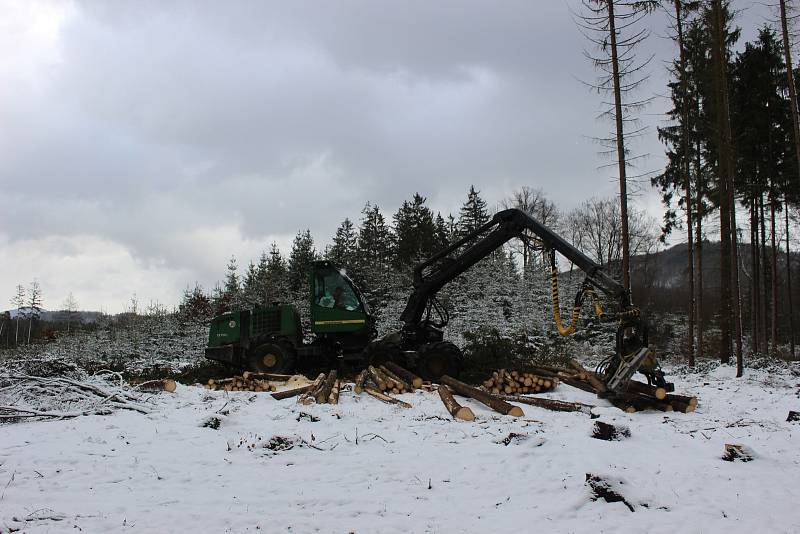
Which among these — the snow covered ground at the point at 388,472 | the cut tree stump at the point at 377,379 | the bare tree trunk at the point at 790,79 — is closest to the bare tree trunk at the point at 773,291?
the bare tree trunk at the point at 790,79

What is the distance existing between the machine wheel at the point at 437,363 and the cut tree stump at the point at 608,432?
4.92 metres

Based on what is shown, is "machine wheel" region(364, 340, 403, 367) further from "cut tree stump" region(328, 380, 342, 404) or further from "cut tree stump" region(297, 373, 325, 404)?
"cut tree stump" region(328, 380, 342, 404)

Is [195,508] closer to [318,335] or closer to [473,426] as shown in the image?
[473,426]

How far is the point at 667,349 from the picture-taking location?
25.4 metres

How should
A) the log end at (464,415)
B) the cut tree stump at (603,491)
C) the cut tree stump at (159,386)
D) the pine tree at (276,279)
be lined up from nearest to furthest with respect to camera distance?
the cut tree stump at (603,491), the log end at (464,415), the cut tree stump at (159,386), the pine tree at (276,279)

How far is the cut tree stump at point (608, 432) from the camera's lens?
657 cm

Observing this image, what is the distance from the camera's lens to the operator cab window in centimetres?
1238

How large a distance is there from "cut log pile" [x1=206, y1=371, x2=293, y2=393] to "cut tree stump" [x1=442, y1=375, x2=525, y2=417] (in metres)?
4.03

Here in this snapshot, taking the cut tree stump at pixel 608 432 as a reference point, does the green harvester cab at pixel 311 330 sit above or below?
above

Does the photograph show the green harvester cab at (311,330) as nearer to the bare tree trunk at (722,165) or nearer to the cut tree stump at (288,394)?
the cut tree stump at (288,394)

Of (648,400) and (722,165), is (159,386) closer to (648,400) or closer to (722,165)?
(648,400)

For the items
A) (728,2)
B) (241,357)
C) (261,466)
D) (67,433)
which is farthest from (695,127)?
(67,433)

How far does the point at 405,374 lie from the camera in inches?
430

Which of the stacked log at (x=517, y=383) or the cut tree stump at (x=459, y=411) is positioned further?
the stacked log at (x=517, y=383)
